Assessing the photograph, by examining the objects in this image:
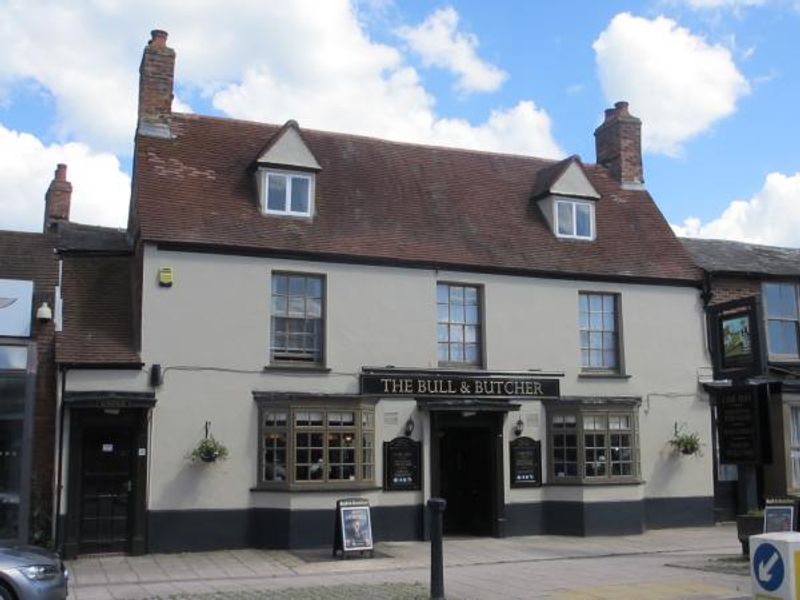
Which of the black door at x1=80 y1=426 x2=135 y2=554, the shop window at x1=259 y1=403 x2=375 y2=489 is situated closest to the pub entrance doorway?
the shop window at x1=259 y1=403 x2=375 y2=489

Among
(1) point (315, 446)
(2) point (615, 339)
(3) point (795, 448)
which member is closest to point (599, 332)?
(2) point (615, 339)

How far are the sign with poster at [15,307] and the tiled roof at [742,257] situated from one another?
47.9 feet

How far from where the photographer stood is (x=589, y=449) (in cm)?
1883

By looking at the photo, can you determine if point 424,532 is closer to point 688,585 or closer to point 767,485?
point 688,585

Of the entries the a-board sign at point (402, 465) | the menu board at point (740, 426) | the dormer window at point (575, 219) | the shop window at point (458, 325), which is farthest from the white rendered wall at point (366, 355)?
the menu board at point (740, 426)

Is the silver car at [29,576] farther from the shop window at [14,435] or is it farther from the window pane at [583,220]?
the window pane at [583,220]

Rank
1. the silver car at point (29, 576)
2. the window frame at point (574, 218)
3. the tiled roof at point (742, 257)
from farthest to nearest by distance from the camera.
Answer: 1. the tiled roof at point (742, 257)
2. the window frame at point (574, 218)
3. the silver car at point (29, 576)

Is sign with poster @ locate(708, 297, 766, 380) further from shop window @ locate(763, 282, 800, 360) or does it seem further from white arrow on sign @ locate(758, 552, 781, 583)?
white arrow on sign @ locate(758, 552, 781, 583)

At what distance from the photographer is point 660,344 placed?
20156 mm

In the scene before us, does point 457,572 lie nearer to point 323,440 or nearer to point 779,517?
point 323,440

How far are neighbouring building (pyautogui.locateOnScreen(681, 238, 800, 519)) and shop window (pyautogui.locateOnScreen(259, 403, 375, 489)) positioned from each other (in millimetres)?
7668

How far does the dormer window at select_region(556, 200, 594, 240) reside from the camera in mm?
20625

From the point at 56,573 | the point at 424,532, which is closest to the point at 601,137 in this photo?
the point at 424,532

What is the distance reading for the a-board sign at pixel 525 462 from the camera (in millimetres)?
18484
